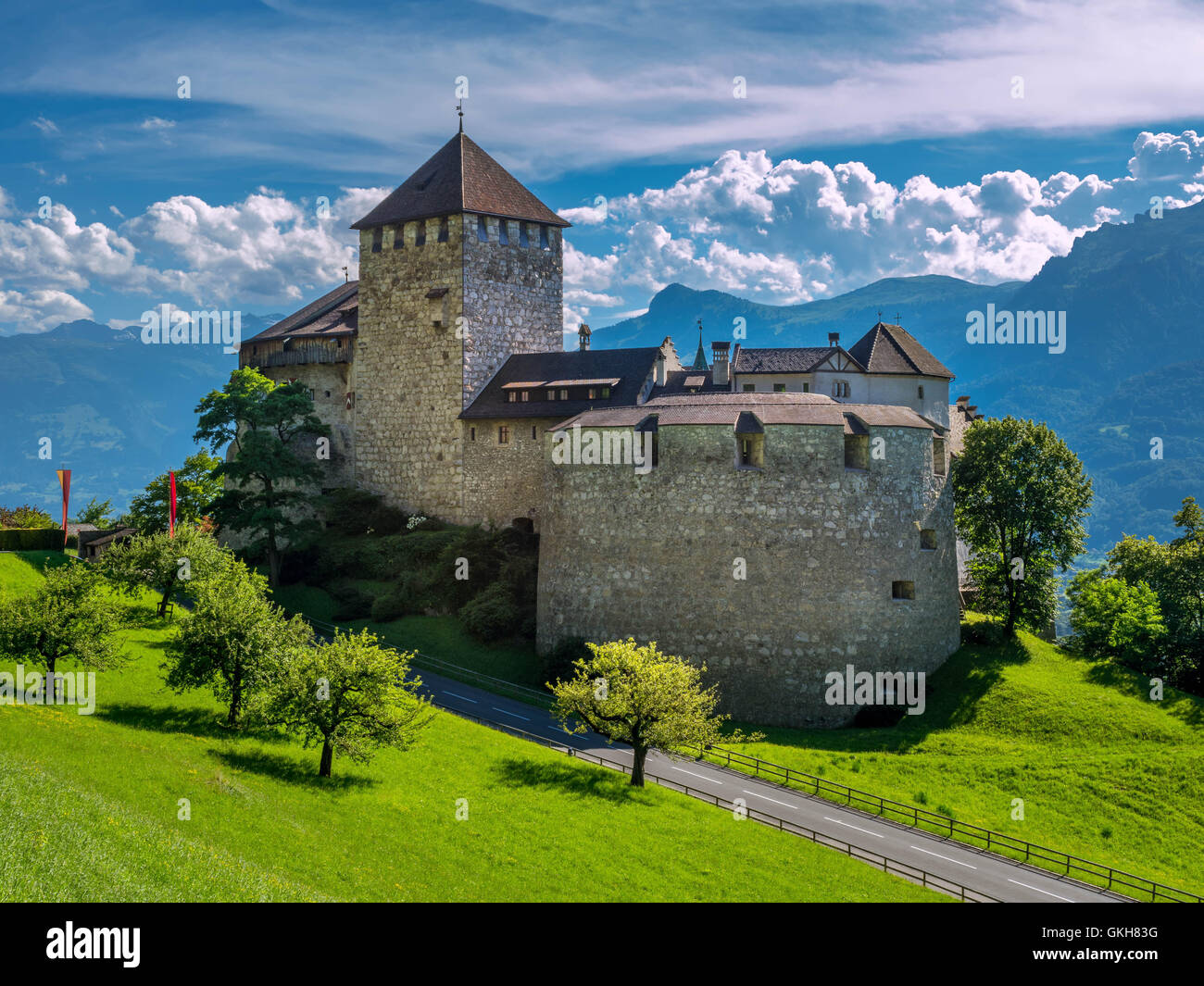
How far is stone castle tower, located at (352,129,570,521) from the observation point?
210 feet

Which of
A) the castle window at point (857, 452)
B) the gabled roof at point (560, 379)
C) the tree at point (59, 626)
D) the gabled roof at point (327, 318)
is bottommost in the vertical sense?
the tree at point (59, 626)

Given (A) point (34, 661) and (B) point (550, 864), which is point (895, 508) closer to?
(B) point (550, 864)

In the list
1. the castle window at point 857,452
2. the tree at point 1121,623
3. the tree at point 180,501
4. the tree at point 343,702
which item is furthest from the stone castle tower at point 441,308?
the tree at point 1121,623

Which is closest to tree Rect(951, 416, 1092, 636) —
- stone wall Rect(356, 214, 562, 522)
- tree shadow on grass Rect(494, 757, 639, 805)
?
tree shadow on grass Rect(494, 757, 639, 805)

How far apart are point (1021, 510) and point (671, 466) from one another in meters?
18.3

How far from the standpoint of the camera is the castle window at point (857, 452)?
48.1 metres

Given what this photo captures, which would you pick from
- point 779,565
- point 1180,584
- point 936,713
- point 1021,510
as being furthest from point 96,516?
point 1180,584

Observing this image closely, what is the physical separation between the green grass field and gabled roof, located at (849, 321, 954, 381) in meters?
34.3

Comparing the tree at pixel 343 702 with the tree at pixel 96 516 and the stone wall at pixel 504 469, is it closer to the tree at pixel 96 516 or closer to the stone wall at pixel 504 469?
the stone wall at pixel 504 469

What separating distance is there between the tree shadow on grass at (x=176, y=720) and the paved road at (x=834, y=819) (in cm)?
1049

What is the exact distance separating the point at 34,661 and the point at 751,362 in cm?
4217

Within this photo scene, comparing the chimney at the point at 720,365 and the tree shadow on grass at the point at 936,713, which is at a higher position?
the chimney at the point at 720,365

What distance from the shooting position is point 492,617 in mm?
53438
